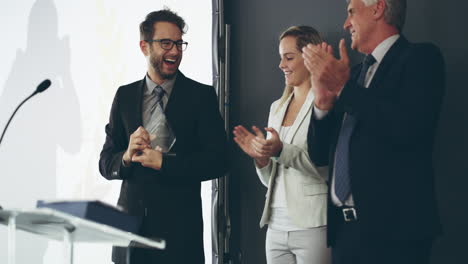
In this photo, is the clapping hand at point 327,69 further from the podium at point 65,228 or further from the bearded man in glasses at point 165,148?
the podium at point 65,228

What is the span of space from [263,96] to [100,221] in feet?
6.25

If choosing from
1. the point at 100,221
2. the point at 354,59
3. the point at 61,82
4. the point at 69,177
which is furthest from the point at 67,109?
the point at 100,221

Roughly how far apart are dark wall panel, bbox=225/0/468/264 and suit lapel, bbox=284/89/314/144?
0.42m

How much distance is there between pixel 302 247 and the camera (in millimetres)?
2791

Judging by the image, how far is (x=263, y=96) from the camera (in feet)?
11.7

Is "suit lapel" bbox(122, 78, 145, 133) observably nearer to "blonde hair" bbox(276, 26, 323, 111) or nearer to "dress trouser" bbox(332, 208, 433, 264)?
"blonde hair" bbox(276, 26, 323, 111)

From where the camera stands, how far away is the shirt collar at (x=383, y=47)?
2461 millimetres

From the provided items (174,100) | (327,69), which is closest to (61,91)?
(174,100)

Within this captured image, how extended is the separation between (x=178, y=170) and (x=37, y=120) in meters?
1.57

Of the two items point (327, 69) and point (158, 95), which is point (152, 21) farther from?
point (327, 69)

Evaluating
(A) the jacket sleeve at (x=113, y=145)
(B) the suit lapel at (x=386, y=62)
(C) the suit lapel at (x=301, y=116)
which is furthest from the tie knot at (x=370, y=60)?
(A) the jacket sleeve at (x=113, y=145)

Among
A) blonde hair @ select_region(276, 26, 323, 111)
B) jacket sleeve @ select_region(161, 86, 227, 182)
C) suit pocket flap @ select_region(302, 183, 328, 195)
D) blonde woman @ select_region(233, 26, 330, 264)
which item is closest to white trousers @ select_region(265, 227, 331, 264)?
blonde woman @ select_region(233, 26, 330, 264)

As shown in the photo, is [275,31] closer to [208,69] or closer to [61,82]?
[208,69]

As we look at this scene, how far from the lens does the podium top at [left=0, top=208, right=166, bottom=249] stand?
5.48 ft
